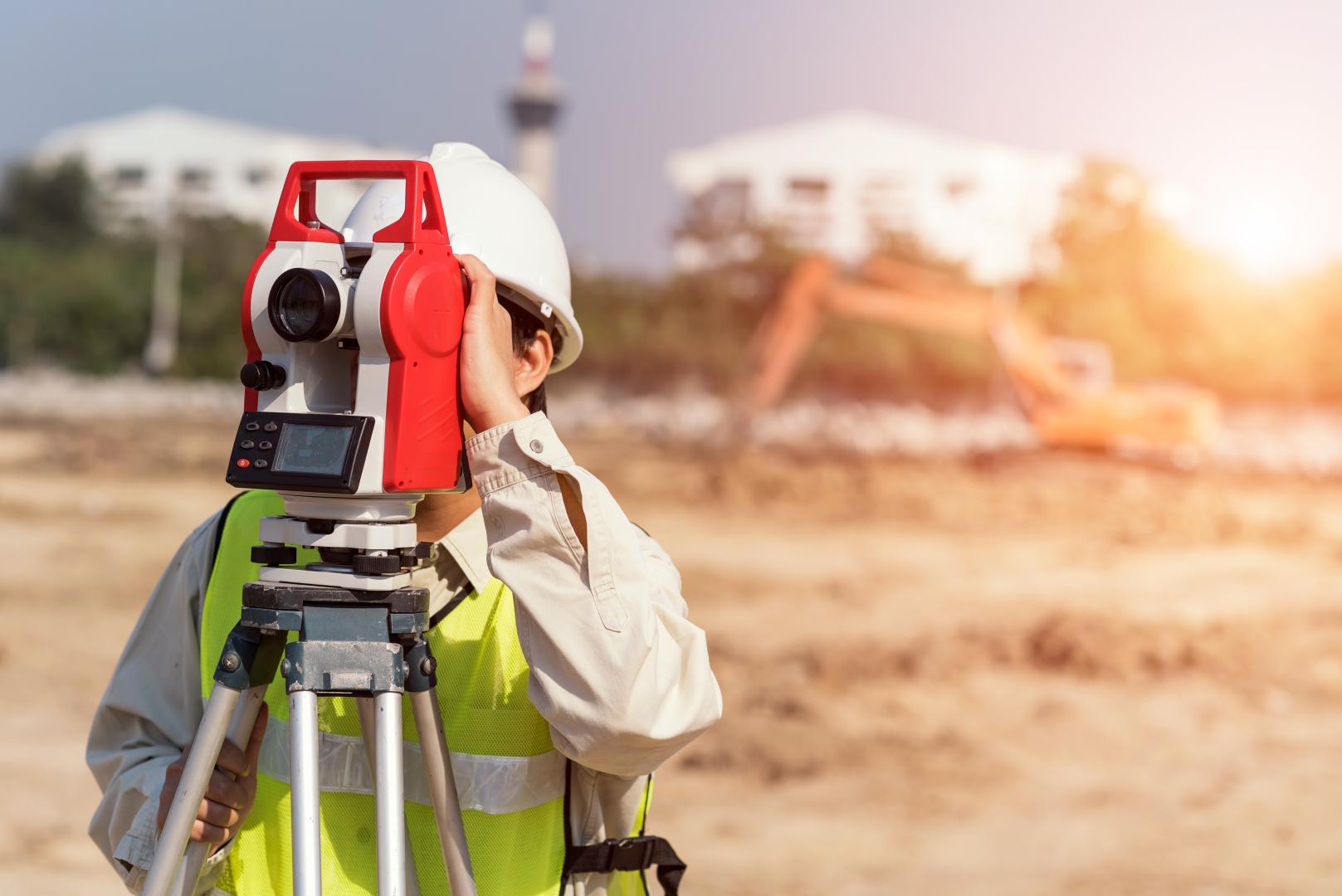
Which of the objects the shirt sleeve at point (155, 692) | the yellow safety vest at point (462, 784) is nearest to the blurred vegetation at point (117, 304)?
the shirt sleeve at point (155, 692)

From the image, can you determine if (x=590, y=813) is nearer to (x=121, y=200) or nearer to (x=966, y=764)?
(x=966, y=764)

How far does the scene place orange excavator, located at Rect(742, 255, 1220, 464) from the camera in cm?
1245

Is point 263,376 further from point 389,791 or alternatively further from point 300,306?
point 389,791

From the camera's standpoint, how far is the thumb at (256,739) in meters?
1.36

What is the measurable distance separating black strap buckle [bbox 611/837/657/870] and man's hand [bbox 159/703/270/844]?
0.40 meters

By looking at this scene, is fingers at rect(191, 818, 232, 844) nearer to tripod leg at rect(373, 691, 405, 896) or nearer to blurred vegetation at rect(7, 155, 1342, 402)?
tripod leg at rect(373, 691, 405, 896)

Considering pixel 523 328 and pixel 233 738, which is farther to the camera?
pixel 523 328

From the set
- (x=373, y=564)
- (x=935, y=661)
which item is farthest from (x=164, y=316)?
(x=373, y=564)

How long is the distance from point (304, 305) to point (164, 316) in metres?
17.6

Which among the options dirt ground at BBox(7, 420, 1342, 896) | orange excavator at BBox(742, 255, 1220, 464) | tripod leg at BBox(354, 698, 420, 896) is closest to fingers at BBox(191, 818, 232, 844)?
tripod leg at BBox(354, 698, 420, 896)

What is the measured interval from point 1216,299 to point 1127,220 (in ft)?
4.44

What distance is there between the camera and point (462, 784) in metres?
1.41

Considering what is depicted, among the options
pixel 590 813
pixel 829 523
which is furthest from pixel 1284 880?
pixel 829 523

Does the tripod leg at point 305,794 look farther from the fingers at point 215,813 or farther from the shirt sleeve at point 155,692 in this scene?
the shirt sleeve at point 155,692
